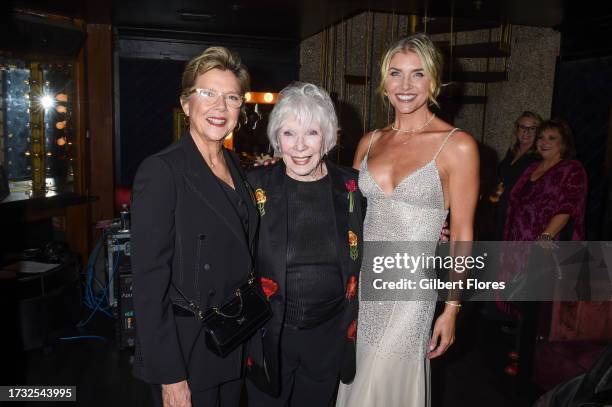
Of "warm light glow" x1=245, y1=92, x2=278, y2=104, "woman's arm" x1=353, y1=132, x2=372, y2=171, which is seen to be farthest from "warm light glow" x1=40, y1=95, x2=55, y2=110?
"woman's arm" x1=353, y1=132, x2=372, y2=171

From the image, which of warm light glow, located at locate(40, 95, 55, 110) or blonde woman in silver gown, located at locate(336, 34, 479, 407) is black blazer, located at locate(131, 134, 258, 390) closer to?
blonde woman in silver gown, located at locate(336, 34, 479, 407)

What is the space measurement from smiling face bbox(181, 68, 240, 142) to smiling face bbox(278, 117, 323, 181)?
22cm

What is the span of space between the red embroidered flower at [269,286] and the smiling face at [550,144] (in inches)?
110

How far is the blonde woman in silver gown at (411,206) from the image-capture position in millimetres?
1934

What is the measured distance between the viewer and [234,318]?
62.8 inches

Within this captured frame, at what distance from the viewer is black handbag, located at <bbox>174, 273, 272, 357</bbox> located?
1556mm

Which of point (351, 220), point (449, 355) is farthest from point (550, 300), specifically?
point (351, 220)

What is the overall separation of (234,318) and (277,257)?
0.27 metres

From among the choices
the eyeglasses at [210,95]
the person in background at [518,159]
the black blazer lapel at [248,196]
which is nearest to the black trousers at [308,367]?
the black blazer lapel at [248,196]

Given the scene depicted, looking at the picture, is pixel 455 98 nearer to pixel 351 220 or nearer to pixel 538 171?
pixel 538 171

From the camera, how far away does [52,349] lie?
370 cm

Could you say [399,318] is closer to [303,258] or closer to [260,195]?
[303,258]

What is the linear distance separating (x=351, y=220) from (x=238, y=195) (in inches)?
17.9

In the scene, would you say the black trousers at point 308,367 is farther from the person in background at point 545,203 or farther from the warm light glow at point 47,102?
the warm light glow at point 47,102
